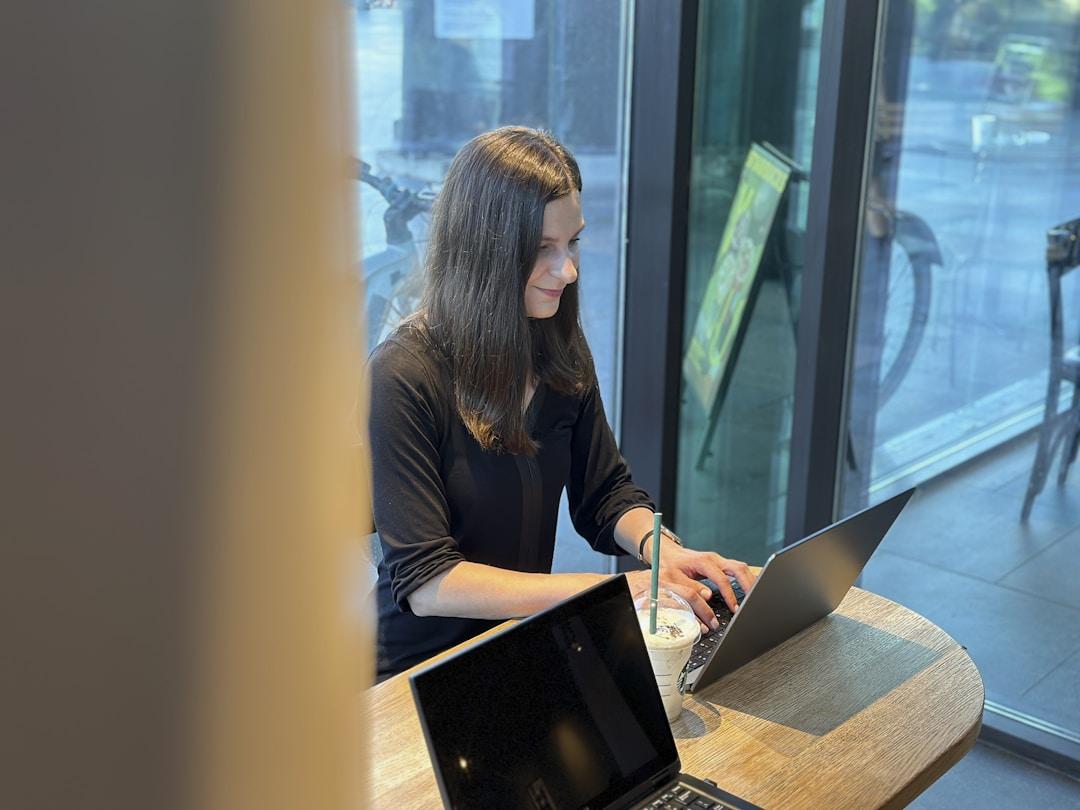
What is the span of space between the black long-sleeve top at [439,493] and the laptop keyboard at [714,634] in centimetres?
→ 31

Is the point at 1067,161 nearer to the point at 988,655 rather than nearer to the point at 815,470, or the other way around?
the point at 815,470

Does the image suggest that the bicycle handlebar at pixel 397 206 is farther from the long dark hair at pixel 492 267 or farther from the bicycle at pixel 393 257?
the long dark hair at pixel 492 267

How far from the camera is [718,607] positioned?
154cm

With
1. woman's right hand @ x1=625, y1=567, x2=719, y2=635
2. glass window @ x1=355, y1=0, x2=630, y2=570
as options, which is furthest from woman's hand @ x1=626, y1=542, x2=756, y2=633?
glass window @ x1=355, y1=0, x2=630, y2=570

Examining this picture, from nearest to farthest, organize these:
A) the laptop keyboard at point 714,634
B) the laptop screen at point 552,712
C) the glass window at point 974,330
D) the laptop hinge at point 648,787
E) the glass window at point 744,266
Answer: the laptop screen at point 552,712 < the laptop hinge at point 648,787 < the laptop keyboard at point 714,634 < the glass window at point 974,330 < the glass window at point 744,266

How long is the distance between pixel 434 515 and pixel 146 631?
1365 millimetres

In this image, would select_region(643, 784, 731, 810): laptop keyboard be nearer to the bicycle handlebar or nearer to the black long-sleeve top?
the black long-sleeve top

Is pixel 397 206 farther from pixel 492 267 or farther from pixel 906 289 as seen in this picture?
pixel 906 289

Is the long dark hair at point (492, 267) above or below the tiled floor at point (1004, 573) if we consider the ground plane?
above

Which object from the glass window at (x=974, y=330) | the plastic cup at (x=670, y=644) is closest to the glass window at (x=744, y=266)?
the glass window at (x=974, y=330)

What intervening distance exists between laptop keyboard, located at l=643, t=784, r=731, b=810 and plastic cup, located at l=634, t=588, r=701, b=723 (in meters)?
0.10

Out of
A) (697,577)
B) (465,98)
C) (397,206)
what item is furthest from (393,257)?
(697,577)

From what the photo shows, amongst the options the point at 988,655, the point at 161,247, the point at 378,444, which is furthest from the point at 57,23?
the point at 988,655

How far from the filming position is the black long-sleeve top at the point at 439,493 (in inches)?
62.0
